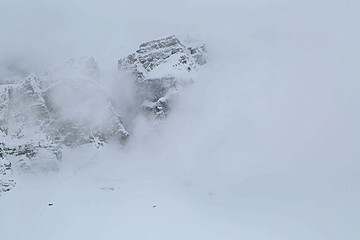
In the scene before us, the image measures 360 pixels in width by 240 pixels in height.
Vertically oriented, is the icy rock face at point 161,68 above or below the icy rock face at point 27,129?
above

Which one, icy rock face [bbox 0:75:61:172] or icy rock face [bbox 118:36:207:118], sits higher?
icy rock face [bbox 118:36:207:118]

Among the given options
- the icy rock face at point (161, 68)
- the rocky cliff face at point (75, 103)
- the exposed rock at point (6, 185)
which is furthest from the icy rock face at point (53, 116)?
the icy rock face at point (161, 68)

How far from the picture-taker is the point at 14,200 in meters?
81.9

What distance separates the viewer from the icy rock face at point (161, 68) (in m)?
131

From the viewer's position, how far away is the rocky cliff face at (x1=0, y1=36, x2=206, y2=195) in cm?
10688

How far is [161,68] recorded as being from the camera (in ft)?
449

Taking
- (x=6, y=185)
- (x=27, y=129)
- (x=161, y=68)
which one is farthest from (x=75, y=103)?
(x=6, y=185)

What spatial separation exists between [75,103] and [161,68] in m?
31.9

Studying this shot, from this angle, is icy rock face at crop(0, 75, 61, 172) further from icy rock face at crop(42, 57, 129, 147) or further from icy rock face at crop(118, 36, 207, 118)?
icy rock face at crop(118, 36, 207, 118)

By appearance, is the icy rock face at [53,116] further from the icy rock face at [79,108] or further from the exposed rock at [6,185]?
the exposed rock at [6,185]

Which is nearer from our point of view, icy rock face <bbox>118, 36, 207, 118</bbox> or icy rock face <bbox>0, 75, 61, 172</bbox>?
icy rock face <bbox>0, 75, 61, 172</bbox>

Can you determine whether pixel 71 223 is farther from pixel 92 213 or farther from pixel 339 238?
pixel 339 238

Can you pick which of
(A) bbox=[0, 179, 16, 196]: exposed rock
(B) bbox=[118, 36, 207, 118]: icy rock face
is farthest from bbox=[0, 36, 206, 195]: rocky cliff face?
(A) bbox=[0, 179, 16, 196]: exposed rock

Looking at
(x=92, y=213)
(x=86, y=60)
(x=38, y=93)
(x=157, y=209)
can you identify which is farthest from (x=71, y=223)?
(x=86, y=60)
